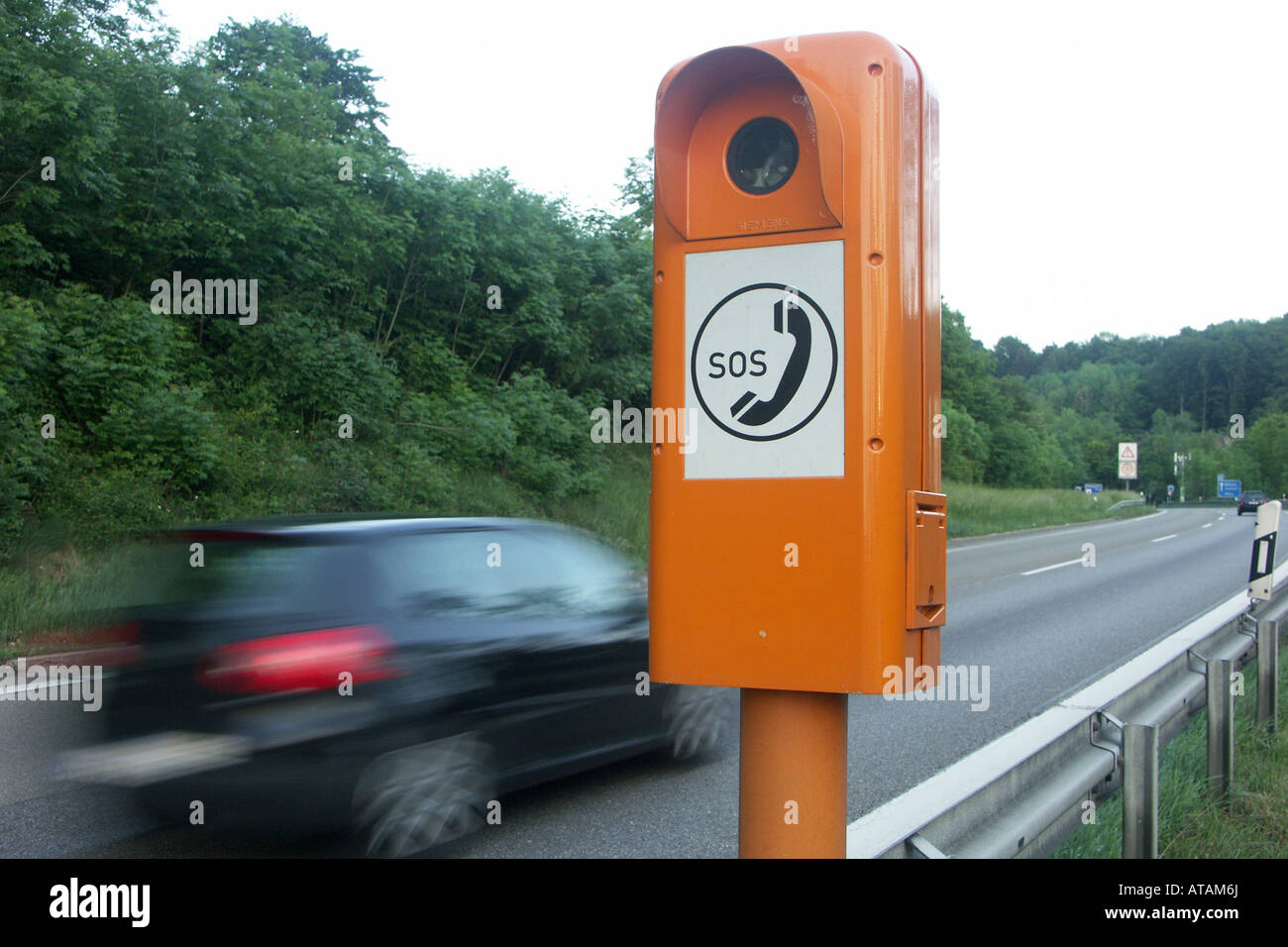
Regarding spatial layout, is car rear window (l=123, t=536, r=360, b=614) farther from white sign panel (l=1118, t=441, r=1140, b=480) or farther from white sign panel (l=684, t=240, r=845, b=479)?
white sign panel (l=1118, t=441, r=1140, b=480)

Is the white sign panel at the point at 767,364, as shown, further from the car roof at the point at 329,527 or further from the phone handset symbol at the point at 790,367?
the car roof at the point at 329,527

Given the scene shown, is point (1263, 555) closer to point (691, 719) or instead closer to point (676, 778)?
point (691, 719)

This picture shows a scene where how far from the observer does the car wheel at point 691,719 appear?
614 centimetres

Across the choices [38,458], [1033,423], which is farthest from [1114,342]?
[38,458]

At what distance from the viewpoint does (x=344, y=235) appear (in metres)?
21.4

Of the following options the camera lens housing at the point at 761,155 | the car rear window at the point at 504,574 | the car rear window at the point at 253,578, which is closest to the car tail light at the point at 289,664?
the car rear window at the point at 253,578

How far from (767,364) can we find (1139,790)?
2.52 meters

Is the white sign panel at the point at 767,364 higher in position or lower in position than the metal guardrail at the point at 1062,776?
higher

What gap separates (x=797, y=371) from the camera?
1.71 metres

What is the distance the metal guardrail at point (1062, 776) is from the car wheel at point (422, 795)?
210cm

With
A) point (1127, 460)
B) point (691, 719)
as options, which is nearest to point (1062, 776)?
point (691, 719)
